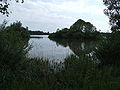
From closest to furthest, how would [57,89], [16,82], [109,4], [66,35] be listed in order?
1. [57,89]
2. [16,82]
3. [109,4]
4. [66,35]

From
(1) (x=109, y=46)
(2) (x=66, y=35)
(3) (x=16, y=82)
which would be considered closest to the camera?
(3) (x=16, y=82)

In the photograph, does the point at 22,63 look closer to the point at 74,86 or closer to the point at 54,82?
the point at 54,82

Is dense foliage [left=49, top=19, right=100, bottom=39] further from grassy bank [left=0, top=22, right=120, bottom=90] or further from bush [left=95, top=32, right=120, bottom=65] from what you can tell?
grassy bank [left=0, top=22, right=120, bottom=90]

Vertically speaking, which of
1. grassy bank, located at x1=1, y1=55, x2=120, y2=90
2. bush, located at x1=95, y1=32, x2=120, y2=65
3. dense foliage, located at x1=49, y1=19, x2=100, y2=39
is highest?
dense foliage, located at x1=49, y1=19, x2=100, y2=39

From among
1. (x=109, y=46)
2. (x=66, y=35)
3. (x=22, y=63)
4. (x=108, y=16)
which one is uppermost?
(x=66, y=35)

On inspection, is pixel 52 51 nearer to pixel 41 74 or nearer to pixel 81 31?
pixel 41 74

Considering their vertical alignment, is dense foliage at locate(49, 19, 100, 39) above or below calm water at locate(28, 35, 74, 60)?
above

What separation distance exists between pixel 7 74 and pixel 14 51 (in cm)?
139

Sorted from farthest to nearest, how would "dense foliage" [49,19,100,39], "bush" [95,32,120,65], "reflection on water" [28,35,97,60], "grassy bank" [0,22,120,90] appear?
"dense foliage" [49,19,100,39], "reflection on water" [28,35,97,60], "bush" [95,32,120,65], "grassy bank" [0,22,120,90]

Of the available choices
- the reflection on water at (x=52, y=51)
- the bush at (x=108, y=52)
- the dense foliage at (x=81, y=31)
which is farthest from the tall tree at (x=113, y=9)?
the dense foliage at (x=81, y=31)

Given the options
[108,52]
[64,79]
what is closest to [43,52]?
[108,52]

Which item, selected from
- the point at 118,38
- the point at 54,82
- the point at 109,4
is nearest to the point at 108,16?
the point at 109,4

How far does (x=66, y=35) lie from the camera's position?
106m

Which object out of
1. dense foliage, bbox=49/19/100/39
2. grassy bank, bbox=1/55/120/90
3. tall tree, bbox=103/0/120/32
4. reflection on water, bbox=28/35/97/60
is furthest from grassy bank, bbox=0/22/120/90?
dense foliage, bbox=49/19/100/39
